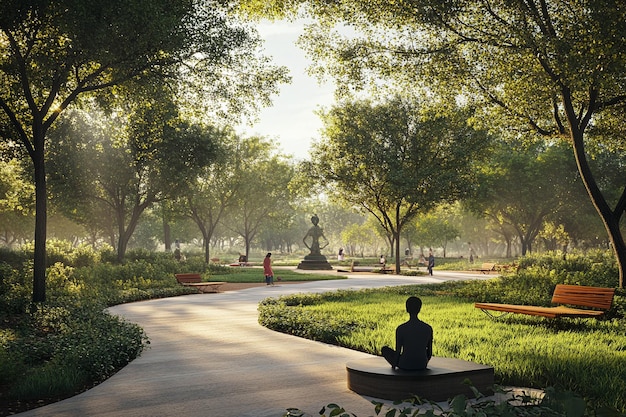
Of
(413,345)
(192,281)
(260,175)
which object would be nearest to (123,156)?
(192,281)

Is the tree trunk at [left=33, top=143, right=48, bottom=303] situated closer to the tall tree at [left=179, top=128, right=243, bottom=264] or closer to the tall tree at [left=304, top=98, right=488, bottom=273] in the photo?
the tall tree at [left=304, top=98, right=488, bottom=273]

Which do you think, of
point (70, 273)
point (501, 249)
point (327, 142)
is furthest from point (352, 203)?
point (501, 249)

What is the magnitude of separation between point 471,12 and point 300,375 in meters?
13.7

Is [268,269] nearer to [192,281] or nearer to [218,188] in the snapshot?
[192,281]

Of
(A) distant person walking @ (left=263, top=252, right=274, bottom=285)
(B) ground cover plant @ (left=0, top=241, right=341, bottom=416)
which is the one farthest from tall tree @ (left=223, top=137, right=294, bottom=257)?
(B) ground cover plant @ (left=0, top=241, right=341, bottom=416)

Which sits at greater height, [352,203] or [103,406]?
[352,203]

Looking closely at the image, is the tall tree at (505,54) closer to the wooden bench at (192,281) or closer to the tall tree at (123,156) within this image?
the wooden bench at (192,281)

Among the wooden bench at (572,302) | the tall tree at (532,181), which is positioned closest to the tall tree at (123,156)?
the wooden bench at (572,302)

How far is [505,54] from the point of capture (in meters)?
→ 16.7

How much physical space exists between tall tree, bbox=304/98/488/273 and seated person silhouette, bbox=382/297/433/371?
1109 inches

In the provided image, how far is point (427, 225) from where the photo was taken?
68.3m

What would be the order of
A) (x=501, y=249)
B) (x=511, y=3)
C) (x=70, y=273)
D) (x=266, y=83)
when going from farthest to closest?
(x=501, y=249), (x=70, y=273), (x=266, y=83), (x=511, y=3)

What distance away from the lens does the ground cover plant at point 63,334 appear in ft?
22.3

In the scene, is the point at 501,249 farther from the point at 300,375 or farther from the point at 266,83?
the point at 300,375
